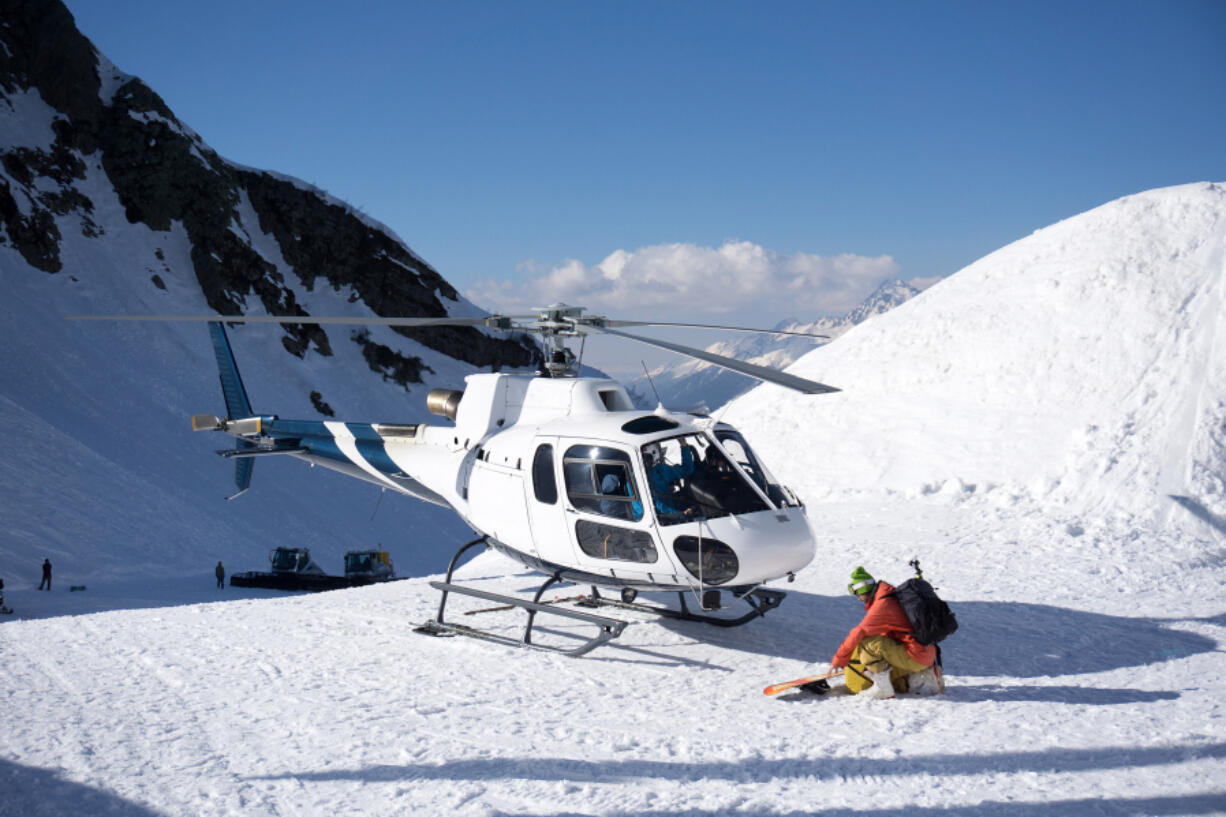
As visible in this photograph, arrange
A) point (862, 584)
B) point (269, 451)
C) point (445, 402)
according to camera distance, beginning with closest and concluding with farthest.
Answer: point (862, 584)
point (445, 402)
point (269, 451)

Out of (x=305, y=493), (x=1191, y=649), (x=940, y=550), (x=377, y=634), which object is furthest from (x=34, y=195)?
(x=1191, y=649)

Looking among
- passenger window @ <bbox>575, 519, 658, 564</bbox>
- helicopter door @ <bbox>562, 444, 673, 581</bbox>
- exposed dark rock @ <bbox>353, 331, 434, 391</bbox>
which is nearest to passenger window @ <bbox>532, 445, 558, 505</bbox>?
helicopter door @ <bbox>562, 444, 673, 581</bbox>

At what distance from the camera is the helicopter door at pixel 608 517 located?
297 inches

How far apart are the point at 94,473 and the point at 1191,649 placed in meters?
31.1

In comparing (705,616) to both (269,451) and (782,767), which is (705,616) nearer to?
(782,767)

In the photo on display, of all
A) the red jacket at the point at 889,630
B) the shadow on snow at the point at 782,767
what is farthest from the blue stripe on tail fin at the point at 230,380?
the red jacket at the point at 889,630

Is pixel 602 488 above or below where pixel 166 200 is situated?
below

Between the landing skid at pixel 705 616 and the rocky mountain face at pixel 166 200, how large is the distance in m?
42.9

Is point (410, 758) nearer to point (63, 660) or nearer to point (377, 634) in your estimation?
point (377, 634)

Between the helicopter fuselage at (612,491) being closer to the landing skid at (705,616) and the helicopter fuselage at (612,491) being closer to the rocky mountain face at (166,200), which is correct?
the landing skid at (705,616)

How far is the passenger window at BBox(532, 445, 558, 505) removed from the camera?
821cm

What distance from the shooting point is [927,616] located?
6.32 metres

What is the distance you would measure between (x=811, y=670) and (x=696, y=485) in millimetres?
2023

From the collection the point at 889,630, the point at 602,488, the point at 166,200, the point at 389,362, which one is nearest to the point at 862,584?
the point at 889,630
